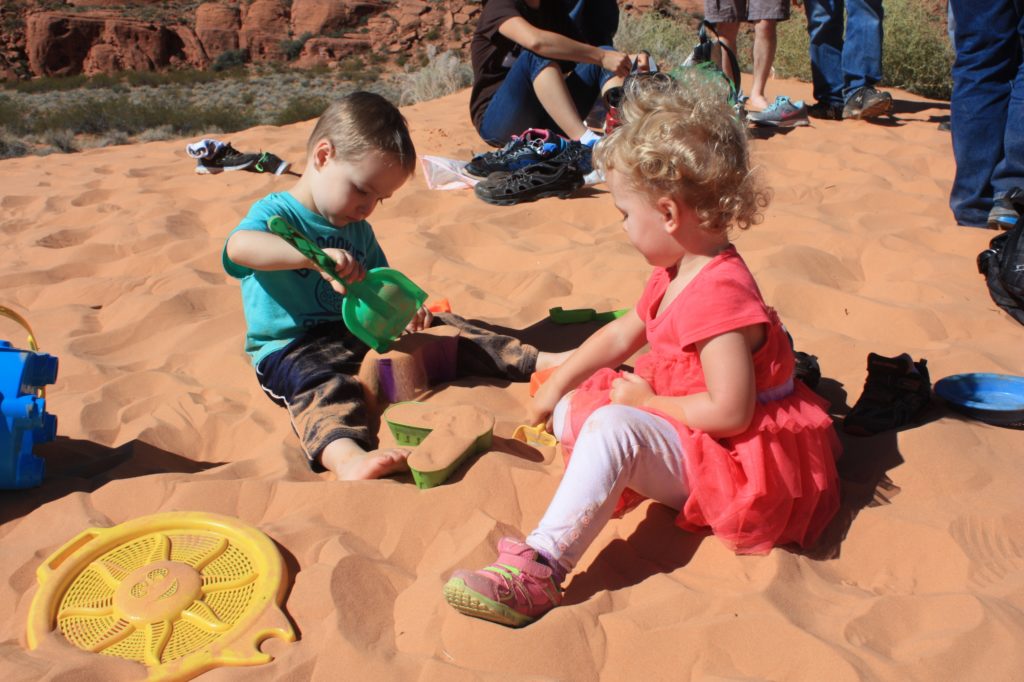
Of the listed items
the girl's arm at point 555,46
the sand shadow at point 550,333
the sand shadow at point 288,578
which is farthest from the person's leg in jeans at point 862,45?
the sand shadow at point 288,578

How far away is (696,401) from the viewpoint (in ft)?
5.27

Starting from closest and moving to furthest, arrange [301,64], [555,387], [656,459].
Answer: [656,459] → [555,387] → [301,64]

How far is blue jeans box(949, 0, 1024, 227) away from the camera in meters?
3.22

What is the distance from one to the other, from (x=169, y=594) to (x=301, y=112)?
14118mm

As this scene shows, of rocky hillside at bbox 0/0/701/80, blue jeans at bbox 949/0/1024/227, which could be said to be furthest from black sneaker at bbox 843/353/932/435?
rocky hillside at bbox 0/0/701/80

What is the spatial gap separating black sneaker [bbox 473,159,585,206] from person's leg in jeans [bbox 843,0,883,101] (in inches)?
87.8

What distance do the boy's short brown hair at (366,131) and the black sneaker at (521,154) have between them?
1841mm

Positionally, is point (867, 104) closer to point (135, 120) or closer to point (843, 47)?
point (843, 47)

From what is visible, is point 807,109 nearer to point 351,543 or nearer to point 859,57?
point 859,57

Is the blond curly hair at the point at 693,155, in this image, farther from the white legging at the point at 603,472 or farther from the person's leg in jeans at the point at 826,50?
the person's leg in jeans at the point at 826,50

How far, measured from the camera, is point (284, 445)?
2127mm

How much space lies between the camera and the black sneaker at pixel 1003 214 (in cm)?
317

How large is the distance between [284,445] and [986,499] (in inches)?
63.0

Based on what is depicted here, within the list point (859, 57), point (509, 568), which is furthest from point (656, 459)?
point (859, 57)
